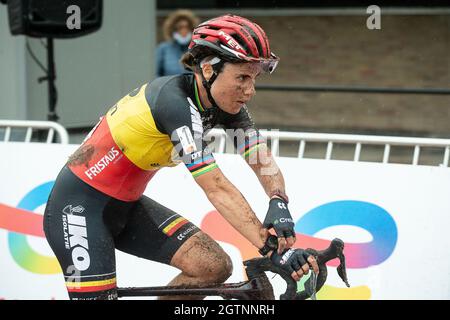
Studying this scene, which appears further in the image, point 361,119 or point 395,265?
point 361,119

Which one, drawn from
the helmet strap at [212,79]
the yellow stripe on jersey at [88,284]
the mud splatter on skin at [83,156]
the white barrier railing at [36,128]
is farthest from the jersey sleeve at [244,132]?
the white barrier railing at [36,128]

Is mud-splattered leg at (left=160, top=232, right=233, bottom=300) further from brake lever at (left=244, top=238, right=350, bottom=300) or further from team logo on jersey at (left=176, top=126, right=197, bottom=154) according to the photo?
team logo on jersey at (left=176, top=126, right=197, bottom=154)

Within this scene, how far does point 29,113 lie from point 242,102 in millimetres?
5989

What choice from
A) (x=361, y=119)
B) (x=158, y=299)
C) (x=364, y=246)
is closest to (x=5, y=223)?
(x=158, y=299)

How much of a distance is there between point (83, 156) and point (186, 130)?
0.70 m

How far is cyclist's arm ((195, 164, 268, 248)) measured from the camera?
3607 mm

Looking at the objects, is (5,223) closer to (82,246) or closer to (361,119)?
(82,246)

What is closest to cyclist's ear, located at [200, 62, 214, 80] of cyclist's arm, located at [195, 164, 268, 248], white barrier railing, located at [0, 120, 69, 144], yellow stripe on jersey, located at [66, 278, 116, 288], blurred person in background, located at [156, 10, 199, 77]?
cyclist's arm, located at [195, 164, 268, 248]

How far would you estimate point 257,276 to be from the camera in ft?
13.1

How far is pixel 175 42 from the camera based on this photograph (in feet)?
28.0

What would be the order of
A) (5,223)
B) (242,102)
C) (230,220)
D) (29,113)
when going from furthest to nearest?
1. (29,113)
2. (5,223)
3. (242,102)
4. (230,220)

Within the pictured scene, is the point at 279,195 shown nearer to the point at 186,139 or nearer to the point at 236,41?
the point at 186,139

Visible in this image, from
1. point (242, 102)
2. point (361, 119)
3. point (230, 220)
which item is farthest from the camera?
point (361, 119)

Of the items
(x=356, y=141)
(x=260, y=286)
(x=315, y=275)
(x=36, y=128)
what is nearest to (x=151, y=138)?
(x=260, y=286)
